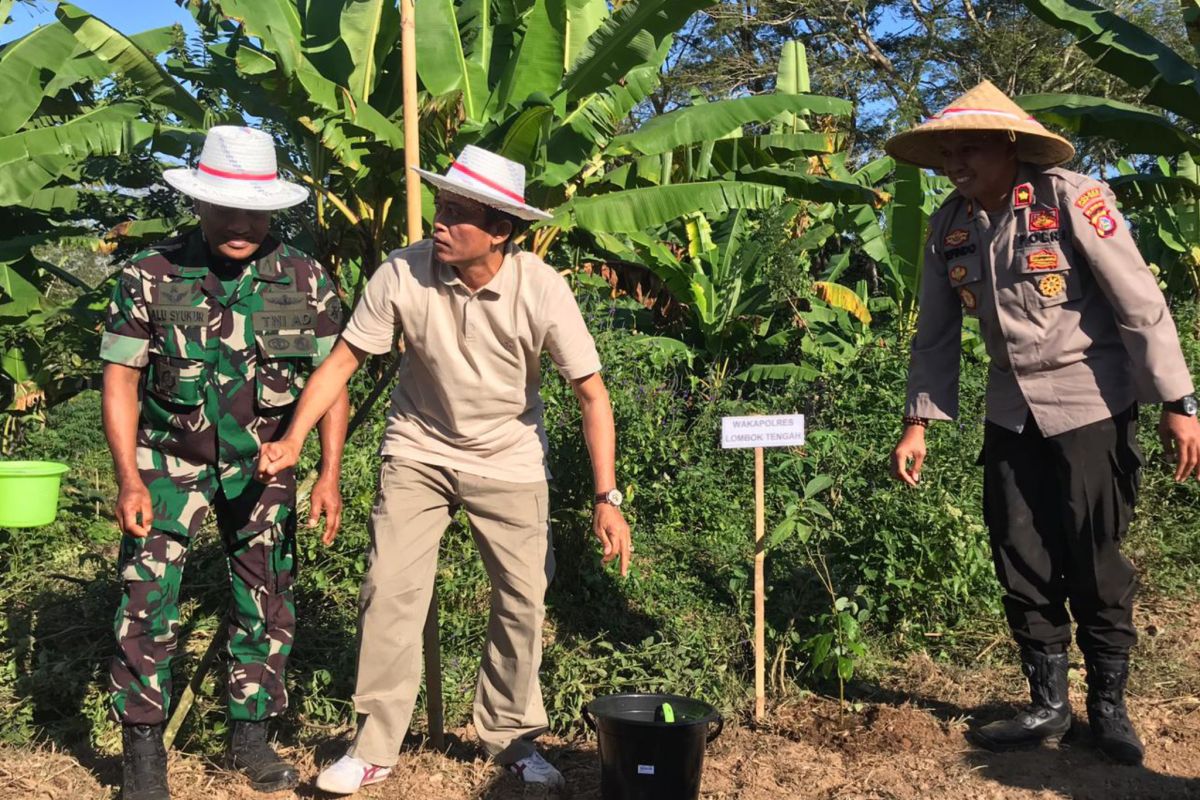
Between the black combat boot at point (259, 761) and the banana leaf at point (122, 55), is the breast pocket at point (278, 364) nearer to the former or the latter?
the black combat boot at point (259, 761)

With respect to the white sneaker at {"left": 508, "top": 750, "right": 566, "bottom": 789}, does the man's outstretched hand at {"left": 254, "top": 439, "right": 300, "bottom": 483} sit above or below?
above

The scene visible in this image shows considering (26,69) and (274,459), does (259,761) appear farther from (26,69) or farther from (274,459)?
(26,69)

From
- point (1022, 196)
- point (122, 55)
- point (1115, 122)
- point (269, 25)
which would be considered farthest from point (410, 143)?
point (1115, 122)

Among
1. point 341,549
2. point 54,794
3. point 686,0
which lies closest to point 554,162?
point 686,0

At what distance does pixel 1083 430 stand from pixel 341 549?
3110 millimetres

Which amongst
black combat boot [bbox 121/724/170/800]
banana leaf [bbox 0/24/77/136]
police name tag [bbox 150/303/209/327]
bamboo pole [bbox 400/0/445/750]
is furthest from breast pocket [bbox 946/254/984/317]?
→ banana leaf [bbox 0/24/77/136]

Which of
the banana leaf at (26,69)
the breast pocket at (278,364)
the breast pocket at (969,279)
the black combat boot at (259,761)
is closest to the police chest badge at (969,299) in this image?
the breast pocket at (969,279)

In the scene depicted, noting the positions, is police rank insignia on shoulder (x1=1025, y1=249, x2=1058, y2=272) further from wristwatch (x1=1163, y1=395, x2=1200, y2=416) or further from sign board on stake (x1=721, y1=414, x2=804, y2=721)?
sign board on stake (x1=721, y1=414, x2=804, y2=721)

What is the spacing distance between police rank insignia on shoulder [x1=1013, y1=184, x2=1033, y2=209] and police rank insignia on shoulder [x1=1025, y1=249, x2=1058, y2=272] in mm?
158

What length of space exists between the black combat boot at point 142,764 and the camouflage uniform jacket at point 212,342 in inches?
32.0

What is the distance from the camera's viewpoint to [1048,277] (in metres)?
3.41

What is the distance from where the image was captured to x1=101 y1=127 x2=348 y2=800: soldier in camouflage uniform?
337cm

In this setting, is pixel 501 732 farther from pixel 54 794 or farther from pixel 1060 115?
pixel 1060 115

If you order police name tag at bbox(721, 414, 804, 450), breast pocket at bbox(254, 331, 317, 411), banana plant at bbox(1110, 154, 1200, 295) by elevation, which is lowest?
police name tag at bbox(721, 414, 804, 450)
